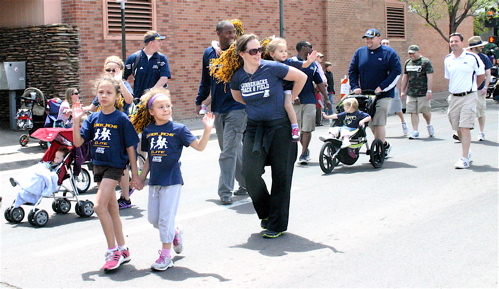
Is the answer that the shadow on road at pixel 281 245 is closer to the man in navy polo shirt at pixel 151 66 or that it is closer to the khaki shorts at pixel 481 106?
the man in navy polo shirt at pixel 151 66

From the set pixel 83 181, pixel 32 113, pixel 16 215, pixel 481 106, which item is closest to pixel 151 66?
pixel 83 181

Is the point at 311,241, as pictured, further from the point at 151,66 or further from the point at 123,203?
the point at 151,66

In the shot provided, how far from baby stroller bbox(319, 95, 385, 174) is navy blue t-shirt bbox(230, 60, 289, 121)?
361 centimetres

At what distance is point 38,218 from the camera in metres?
7.23

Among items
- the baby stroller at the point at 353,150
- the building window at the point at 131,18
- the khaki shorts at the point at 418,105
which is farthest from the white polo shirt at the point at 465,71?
the building window at the point at 131,18

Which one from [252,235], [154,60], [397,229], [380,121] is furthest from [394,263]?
[380,121]

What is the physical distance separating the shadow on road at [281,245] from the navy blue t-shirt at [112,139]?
1.51m

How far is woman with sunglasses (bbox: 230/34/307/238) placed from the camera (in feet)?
21.1

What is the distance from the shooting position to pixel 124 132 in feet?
18.6

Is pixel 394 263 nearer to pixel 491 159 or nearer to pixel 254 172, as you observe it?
pixel 254 172

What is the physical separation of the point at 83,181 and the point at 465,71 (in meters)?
6.15

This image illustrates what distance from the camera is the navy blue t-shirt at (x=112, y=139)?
18.5 feet

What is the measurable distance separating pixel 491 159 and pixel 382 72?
2.43m

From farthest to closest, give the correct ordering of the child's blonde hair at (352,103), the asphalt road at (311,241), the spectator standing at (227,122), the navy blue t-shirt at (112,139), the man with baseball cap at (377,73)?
1. the man with baseball cap at (377,73)
2. the child's blonde hair at (352,103)
3. the spectator standing at (227,122)
4. the navy blue t-shirt at (112,139)
5. the asphalt road at (311,241)
